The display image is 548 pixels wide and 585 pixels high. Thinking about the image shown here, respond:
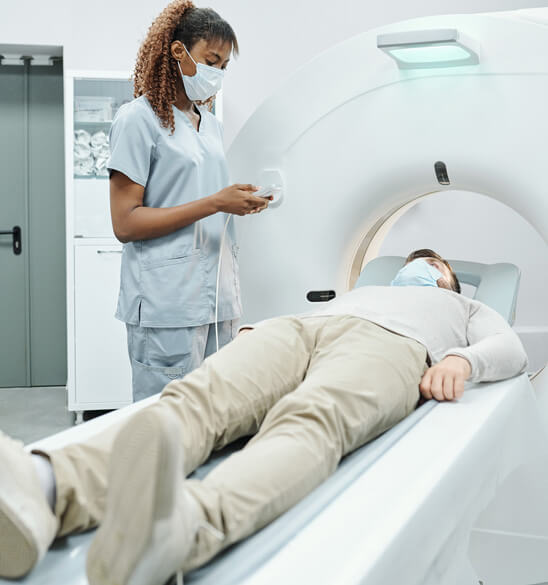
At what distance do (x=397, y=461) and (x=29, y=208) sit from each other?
10.8 feet

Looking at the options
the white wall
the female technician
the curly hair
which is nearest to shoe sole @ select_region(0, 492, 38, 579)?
the female technician

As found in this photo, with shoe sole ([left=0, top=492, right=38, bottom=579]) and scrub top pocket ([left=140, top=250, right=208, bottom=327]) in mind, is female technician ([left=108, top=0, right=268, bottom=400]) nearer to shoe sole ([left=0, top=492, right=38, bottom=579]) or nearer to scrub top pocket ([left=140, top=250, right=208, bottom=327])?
scrub top pocket ([left=140, top=250, right=208, bottom=327])

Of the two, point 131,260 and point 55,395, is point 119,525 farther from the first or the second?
point 55,395

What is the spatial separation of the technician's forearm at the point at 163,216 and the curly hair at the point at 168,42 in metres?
0.21

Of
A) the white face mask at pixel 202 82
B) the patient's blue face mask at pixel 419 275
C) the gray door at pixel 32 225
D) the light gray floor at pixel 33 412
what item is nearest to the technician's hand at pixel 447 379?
the patient's blue face mask at pixel 419 275

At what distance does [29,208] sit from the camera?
152 inches

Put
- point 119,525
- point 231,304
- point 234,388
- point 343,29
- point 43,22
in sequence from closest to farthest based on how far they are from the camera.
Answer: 1. point 119,525
2. point 234,388
3. point 231,304
4. point 43,22
5. point 343,29

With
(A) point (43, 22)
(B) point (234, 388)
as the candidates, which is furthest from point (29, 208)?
(B) point (234, 388)

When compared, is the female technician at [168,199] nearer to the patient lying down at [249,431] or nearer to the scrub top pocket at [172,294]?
the scrub top pocket at [172,294]

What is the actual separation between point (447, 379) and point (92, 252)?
2248 mm

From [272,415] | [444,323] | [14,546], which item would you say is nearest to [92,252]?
[444,323]

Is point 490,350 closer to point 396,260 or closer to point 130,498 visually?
point 396,260

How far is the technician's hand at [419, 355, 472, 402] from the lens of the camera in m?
1.31

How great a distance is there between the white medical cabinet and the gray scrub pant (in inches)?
63.4
